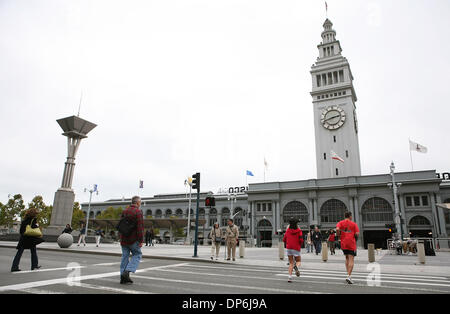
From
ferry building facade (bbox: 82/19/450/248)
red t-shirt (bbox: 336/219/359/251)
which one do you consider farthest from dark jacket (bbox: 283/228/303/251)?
ferry building facade (bbox: 82/19/450/248)

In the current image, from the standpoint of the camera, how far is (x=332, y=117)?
6266 centimetres

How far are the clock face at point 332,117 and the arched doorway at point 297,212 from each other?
1932 cm

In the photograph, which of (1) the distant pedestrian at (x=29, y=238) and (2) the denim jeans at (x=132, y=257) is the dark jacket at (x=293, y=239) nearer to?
(2) the denim jeans at (x=132, y=257)

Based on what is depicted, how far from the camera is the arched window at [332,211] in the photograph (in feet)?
167

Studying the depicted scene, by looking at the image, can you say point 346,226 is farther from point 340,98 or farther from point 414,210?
point 340,98

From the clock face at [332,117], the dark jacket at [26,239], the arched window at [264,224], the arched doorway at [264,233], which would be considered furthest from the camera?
the clock face at [332,117]

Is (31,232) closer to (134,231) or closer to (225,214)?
(134,231)

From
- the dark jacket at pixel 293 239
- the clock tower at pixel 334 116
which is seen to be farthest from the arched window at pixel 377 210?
the dark jacket at pixel 293 239

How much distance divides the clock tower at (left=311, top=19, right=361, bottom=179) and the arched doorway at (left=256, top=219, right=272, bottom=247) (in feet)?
49.6

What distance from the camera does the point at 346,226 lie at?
819 centimetres

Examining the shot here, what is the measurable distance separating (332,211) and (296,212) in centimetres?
647

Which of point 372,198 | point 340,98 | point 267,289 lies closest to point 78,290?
point 267,289

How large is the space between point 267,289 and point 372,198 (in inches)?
1943

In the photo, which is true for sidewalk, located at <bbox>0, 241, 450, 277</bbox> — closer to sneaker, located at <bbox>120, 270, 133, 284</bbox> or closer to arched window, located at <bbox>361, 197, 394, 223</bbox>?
sneaker, located at <bbox>120, 270, 133, 284</bbox>
